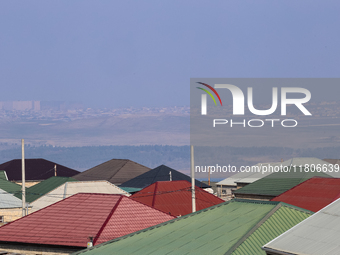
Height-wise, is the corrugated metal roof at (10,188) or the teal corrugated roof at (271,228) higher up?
the teal corrugated roof at (271,228)

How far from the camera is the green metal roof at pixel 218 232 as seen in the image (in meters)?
20.6

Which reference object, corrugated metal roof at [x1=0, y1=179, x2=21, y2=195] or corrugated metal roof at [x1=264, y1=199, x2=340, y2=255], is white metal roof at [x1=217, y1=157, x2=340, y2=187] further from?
corrugated metal roof at [x1=264, y1=199, x2=340, y2=255]

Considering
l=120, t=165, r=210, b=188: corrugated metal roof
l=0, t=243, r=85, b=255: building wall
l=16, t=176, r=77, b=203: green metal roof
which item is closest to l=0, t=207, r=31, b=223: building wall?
l=16, t=176, r=77, b=203: green metal roof

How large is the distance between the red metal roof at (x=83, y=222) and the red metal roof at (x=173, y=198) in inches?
597

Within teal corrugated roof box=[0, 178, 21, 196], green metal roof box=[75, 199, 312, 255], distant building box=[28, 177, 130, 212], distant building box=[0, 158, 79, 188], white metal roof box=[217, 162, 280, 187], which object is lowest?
distant building box=[0, 158, 79, 188]

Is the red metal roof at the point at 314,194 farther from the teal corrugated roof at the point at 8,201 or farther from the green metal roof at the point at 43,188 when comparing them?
the green metal roof at the point at 43,188

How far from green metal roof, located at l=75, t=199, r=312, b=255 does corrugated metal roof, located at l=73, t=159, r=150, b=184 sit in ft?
244

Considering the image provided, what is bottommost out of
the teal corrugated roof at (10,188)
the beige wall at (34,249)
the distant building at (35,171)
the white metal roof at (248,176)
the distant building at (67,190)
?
→ the distant building at (35,171)

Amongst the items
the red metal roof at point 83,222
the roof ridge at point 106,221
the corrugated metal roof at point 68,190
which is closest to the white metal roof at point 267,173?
the corrugated metal roof at point 68,190

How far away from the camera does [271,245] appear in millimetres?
16625

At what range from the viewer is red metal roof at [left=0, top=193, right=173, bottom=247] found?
3091 centimetres

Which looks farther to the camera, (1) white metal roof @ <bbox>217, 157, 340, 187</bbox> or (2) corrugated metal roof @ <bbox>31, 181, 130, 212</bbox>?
(1) white metal roof @ <bbox>217, 157, 340, 187</bbox>

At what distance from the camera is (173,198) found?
5231 centimetres

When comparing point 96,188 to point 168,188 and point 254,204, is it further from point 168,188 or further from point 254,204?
point 254,204
